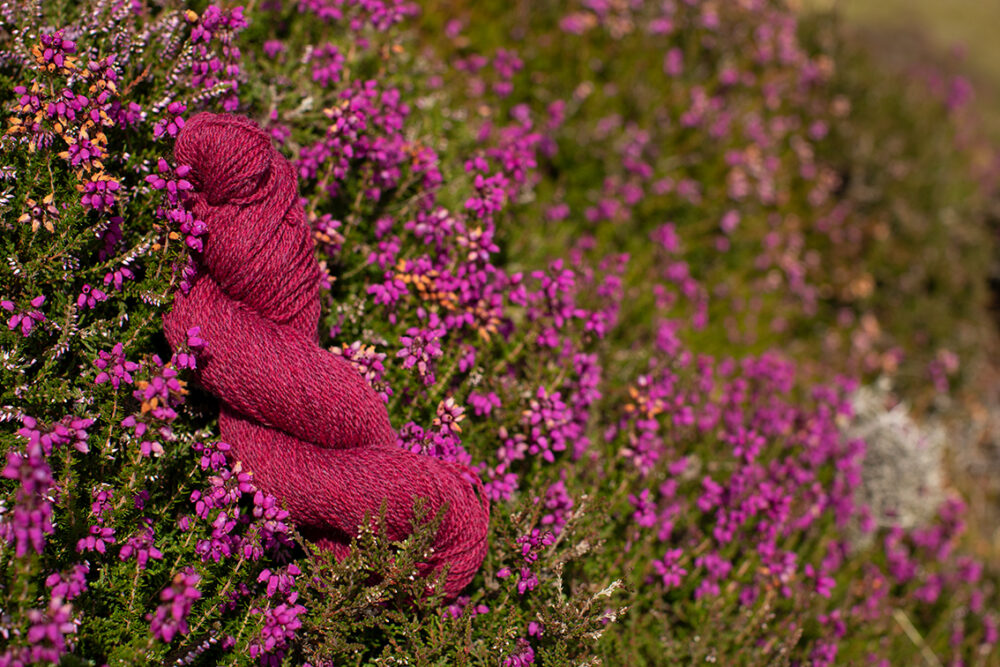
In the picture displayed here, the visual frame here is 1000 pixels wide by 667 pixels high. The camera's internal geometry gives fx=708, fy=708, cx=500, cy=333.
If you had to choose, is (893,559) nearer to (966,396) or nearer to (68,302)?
(966,396)

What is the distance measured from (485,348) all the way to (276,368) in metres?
1.37

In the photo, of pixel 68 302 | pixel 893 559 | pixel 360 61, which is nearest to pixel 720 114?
pixel 360 61

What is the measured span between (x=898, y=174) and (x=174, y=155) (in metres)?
7.15

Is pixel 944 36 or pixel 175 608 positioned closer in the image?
pixel 175 608

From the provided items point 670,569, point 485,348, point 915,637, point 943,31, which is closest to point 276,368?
point 485,348

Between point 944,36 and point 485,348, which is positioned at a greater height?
point 944,36

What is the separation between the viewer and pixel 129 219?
3.11 metres

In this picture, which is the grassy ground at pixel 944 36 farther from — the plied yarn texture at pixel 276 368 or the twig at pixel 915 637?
the plied yarn texture at pixel 276 368

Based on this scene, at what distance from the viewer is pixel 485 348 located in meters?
3.74

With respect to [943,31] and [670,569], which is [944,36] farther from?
[670,569]

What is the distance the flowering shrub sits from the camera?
261 cm

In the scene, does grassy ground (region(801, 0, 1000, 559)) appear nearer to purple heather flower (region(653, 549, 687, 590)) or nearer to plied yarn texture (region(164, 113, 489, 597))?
purple heather flower (region(653, 549, 687, 590))

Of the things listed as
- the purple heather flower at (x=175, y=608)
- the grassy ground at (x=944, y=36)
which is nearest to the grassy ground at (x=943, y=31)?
the grassy ground at (x=944, y=36)

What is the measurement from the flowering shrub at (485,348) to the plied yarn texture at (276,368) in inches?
4.2
